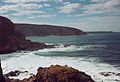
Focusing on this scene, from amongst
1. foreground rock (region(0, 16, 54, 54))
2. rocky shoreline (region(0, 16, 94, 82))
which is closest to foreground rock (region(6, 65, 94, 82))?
rocky shoreline (region(0, 16, 94, 82))

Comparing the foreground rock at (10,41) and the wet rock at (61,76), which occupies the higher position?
the wet rock at (61,76)

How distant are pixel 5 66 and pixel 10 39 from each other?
30609 millimetres

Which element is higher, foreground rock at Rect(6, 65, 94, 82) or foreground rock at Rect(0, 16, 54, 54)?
foreground rock at Rect(6, 65, 94, 82)

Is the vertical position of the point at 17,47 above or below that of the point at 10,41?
below

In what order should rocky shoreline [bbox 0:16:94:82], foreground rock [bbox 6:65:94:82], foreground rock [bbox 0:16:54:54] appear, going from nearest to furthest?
foreground rock [bbox 6:65:94:82], rocky shoreline [bbox 0:16:94:82], foreground rock [bbox 0:16:54:54]

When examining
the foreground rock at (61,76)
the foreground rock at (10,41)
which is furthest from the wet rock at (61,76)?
the foreground rock at (10,41)

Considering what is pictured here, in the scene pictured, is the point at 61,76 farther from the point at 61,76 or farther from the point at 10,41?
the point at 10,41

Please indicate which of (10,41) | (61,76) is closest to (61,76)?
(61,76)

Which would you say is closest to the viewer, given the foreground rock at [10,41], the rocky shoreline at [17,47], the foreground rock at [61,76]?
the foreground rock at [61,76]

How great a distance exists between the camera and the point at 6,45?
216 ft

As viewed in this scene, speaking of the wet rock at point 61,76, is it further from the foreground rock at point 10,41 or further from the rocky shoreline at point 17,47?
the foreground rock at point 10,41

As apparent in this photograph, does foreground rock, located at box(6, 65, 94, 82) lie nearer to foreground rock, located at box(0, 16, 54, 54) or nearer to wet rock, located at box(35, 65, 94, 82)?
wet rock, located at box(35, 65, 94, 82)

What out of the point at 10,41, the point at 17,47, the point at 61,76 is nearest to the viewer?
the point at 61,76

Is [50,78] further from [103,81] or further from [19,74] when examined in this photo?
[19,74]
